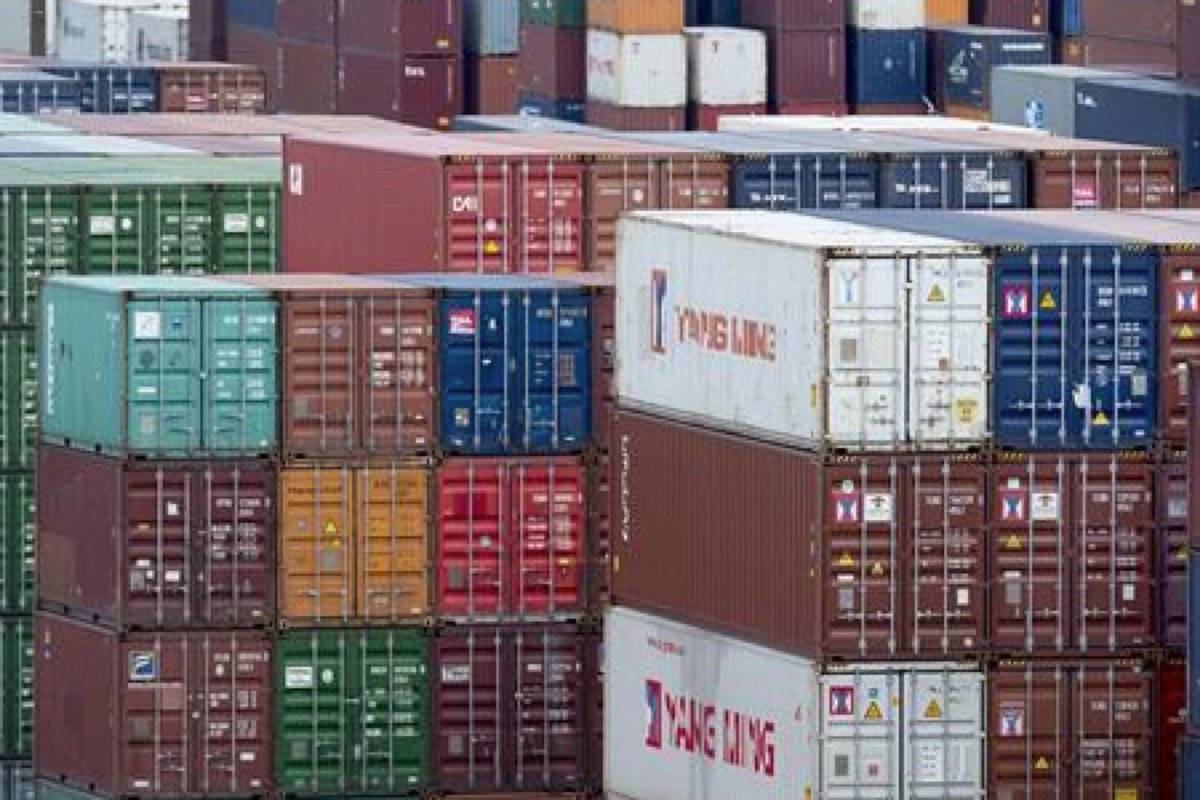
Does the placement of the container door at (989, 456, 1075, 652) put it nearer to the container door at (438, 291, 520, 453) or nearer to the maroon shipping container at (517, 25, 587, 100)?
the container door at (438, 291, 520, 453)

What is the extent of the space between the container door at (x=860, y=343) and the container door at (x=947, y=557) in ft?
2.26

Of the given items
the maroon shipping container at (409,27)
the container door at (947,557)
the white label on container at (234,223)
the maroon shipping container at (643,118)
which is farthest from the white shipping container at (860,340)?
the maroon shipping container at (409,27)

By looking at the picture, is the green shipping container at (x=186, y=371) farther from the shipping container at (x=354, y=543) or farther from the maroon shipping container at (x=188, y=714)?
the maroon shipping container at (x=188, y=714)

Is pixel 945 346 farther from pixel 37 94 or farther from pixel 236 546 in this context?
pixel 37 94

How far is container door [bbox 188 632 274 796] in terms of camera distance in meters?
65.8

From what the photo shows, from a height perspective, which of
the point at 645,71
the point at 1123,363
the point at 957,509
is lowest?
the point at 957,509

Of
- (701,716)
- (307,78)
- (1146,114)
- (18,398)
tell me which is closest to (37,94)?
(1146,114)

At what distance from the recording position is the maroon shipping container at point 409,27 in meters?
129

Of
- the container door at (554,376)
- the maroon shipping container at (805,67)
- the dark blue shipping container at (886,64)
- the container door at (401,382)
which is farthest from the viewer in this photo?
the maroon shipping container at (805,67)

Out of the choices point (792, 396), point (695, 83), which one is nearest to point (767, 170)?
point (792, 396)

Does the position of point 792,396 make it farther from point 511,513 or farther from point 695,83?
point 695,83

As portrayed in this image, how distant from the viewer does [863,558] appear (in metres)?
59.0

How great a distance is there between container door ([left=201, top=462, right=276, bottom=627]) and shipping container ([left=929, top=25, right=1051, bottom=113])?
154 feet

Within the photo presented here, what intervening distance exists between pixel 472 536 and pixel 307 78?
68889 mm
